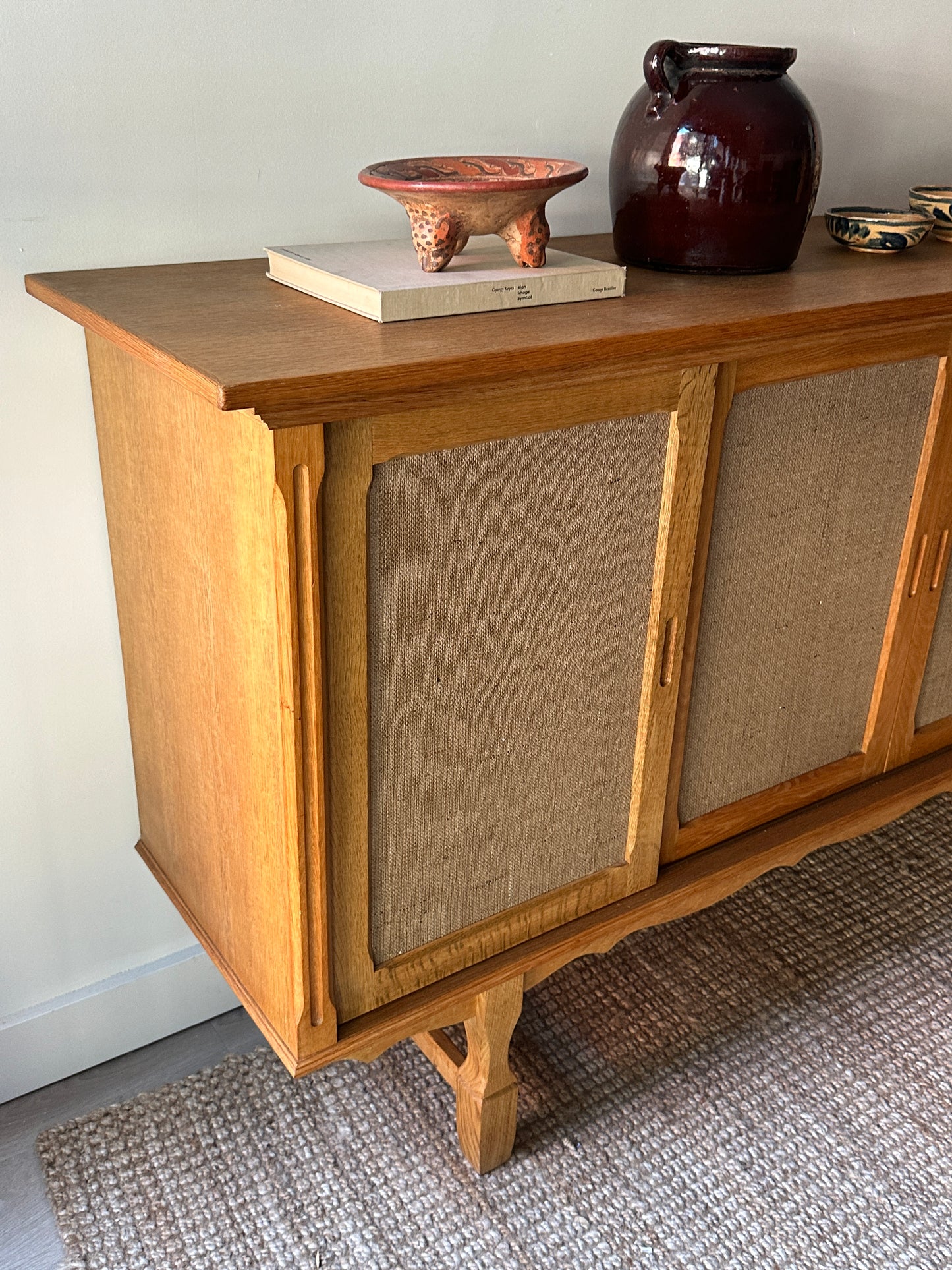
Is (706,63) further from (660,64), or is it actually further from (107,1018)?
(107,1018)

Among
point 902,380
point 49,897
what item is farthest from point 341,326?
point 49,897

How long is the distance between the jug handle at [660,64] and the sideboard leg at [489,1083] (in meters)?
0.79

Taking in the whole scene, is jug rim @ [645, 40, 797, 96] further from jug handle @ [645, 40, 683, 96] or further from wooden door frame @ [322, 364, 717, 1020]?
wooden door frame @ [322, 364, 717, 1020]

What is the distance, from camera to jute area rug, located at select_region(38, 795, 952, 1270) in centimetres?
111

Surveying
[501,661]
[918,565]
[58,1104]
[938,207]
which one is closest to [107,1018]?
[58,1104]

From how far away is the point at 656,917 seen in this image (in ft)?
3.67

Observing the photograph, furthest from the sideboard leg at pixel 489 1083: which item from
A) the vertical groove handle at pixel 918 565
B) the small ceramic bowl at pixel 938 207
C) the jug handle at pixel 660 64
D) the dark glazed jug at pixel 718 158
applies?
the small ceramic bowl at pixel 938 207

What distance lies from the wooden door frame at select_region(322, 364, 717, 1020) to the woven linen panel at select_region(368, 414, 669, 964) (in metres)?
0.01

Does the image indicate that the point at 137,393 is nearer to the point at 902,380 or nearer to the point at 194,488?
the point at 194,488

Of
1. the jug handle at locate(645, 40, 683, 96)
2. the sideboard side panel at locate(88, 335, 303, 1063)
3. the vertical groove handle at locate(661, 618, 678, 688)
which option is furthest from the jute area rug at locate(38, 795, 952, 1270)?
the jug handle at locate(645, 40, 683, 96)

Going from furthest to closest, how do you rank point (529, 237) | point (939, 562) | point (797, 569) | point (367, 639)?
point (939, 562) < point (797, 569) < point (529, 237) < point (367, 639)

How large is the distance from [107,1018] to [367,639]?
0.70 metres

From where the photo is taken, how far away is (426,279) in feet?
2.89

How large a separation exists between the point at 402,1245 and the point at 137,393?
0.81 m
